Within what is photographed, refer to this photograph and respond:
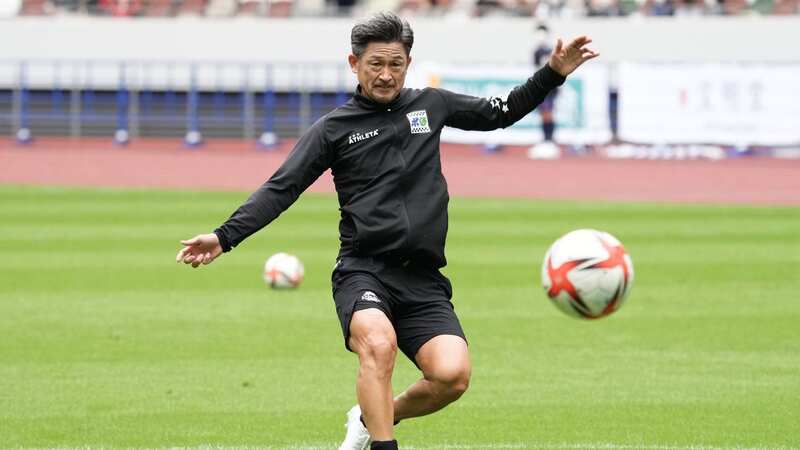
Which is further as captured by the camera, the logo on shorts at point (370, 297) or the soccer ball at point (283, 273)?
the soccer ball at point (283, 273)

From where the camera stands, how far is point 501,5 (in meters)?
40.9

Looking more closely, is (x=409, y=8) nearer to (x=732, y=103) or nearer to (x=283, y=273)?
(x=732, y=103)

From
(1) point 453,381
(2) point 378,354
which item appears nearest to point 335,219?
(1) point 453,381

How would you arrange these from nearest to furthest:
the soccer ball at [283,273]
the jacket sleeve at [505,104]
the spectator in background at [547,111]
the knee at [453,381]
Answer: the knee at [453,381] < the jacket sleeve at [505,104] < the soccer ball at [283,273] < the spectator in background at [547,111]

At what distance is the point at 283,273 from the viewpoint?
1398cm

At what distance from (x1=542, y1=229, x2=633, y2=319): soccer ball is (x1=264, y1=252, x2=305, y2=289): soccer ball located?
23.2 ft

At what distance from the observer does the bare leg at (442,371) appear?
662cm

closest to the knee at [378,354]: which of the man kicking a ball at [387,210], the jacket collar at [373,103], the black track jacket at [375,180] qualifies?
the man kicking a ball at [387,210]

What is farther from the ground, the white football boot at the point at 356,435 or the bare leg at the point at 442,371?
the bare leg at the point at 442,371

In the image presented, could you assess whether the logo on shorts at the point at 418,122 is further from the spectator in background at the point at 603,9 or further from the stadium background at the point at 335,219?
the spectator in background at the point at 603,9

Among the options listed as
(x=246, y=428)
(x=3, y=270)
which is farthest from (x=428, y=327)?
(x=3, y=270)

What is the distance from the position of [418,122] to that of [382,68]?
331mm

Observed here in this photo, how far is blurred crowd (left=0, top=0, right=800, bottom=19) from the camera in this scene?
3916cm

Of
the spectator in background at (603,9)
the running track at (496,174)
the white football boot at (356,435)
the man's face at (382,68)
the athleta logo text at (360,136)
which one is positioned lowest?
the running track at (496,174)
